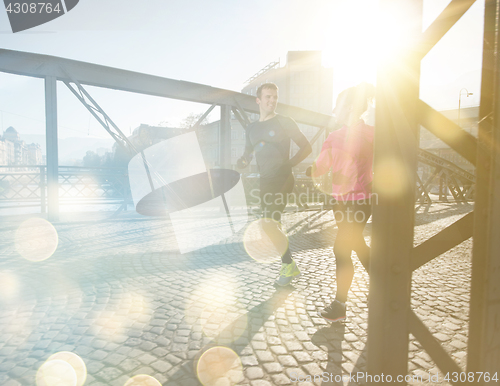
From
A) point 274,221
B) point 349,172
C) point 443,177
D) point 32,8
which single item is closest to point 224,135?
point 32,8

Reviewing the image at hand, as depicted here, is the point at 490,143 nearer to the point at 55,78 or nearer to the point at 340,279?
the point at 340,279

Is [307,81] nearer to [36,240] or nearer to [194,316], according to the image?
[36,240]

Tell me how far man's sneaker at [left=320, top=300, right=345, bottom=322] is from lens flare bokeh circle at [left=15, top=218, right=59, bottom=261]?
3.80 meters

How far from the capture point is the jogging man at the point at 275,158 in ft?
10.7

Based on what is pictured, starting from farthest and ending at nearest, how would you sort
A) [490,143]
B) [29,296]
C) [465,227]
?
[29,296] < [465,227] < [490,143]

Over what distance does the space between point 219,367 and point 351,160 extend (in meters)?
1.57

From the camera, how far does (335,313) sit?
8.22ft

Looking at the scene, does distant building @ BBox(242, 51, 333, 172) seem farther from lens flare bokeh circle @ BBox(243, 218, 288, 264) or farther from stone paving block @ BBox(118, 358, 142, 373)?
stone paving block @ BBox(118, 358, 142, 373)

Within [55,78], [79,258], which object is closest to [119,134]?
[55,78]

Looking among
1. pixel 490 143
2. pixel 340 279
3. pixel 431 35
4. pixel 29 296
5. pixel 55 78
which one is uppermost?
pixel 55 78

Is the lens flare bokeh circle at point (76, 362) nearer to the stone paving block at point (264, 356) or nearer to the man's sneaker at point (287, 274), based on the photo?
the stone paving block at point (264, 356)

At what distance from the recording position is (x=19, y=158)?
408 feet

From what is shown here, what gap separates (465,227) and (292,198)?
459 inches

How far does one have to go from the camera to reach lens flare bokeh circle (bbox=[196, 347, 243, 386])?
1784mm
